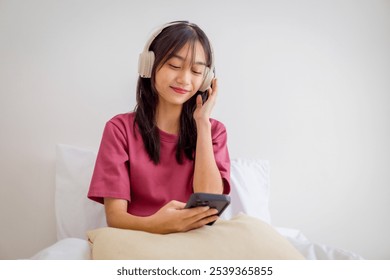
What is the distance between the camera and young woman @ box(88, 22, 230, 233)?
112cm

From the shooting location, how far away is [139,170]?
3.84ft

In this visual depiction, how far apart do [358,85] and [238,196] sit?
0.70 metres

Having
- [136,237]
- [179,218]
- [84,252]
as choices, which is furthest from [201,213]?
[84,252]

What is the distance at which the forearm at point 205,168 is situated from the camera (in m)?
1.12

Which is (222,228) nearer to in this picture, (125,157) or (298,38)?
(125,157)

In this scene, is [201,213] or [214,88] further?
[214,88]

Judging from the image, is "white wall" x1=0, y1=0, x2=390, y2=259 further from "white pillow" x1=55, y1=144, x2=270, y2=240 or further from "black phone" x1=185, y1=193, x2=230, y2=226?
"black phone" x1=185, y1=193, x2=230, y2=226

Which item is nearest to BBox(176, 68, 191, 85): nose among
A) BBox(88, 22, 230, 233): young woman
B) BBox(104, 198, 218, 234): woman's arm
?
BBox(88, 22, 230, 233): young woman

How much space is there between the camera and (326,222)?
5.34 ft

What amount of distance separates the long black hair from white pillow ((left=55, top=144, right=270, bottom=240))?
0.28m

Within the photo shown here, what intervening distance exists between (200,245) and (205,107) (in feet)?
1.61

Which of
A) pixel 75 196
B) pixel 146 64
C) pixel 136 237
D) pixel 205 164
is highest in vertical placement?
pixel 146 64

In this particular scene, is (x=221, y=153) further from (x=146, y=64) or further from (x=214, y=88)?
(x=146, y=64)

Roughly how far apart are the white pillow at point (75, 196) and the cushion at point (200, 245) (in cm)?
45
